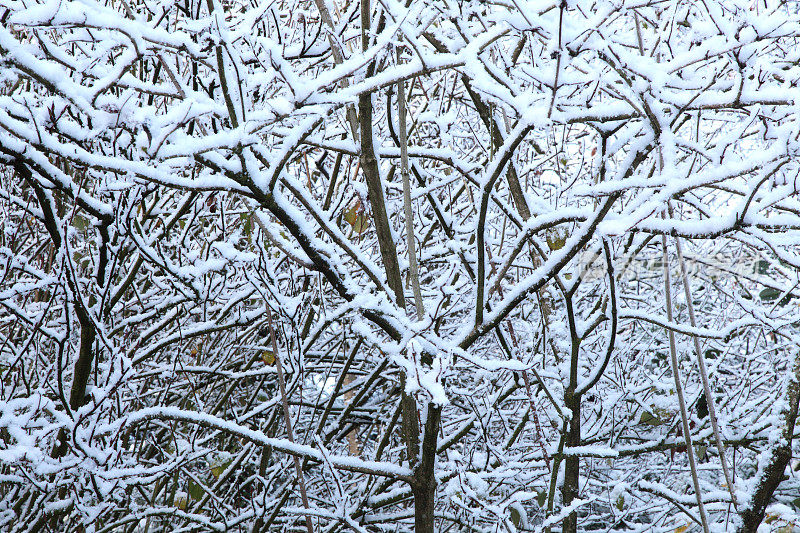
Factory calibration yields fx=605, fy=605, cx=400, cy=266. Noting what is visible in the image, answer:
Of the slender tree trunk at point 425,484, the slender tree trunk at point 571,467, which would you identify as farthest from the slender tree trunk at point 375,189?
the slender tree trunk at point 571,467

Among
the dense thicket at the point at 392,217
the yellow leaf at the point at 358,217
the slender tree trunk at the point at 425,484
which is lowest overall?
the slender tree trunk at the point at 425,484

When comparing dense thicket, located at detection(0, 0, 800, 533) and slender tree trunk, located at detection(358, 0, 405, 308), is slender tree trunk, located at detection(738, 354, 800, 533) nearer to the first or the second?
dense thicket, located at detection(0, 0, 800, 533)

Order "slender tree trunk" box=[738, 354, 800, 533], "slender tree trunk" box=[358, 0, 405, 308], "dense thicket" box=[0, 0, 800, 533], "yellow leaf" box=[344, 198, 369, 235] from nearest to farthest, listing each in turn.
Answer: "dense thicket" box=[0, 0, 800, 533] → "slender tree trunk" box=[738, 354, 800, 533] → "slender tree trunk" box=[358, 0, 405, 308] → "yellow leaf" box=[344, 198, 369, 235]

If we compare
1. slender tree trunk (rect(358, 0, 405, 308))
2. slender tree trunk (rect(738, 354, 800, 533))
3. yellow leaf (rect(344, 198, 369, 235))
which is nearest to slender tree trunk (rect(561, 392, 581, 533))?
slender tree trunk (rect(738, 354, 800, 533))

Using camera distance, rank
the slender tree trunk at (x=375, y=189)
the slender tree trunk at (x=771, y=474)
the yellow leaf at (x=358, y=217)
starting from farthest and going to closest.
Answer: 1. the yellow leaf at (x=358, y=217)
2. the slender tree trunk at (x=375, y=189)
3. the slender tree trunk at (x=771, y=474)

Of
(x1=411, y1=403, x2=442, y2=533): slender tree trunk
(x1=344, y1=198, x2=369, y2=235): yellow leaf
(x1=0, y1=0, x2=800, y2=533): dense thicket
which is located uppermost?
(x1=344, y1=198, x2=369, y2=235): yellow leaf

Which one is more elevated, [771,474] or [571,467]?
[571,467]

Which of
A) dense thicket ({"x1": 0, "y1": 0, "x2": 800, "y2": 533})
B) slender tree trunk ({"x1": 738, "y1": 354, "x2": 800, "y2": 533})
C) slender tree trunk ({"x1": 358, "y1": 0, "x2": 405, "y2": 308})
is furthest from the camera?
slender tree trunk ({"x1": 358, "y1": 0, "x2": 405, "y2": 308})

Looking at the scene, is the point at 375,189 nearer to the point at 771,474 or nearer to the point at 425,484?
the point at 425,484

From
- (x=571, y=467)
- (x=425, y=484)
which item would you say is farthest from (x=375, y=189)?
(x=571, y=467)

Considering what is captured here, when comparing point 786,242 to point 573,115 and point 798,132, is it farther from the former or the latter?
point 573,115

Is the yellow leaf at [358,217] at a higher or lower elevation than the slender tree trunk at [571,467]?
higher

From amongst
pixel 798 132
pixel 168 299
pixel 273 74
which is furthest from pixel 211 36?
pixel 168 299

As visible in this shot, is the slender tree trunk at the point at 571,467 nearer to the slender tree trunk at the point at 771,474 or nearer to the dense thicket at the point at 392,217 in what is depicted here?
the dense thicket at the point at 392,217
